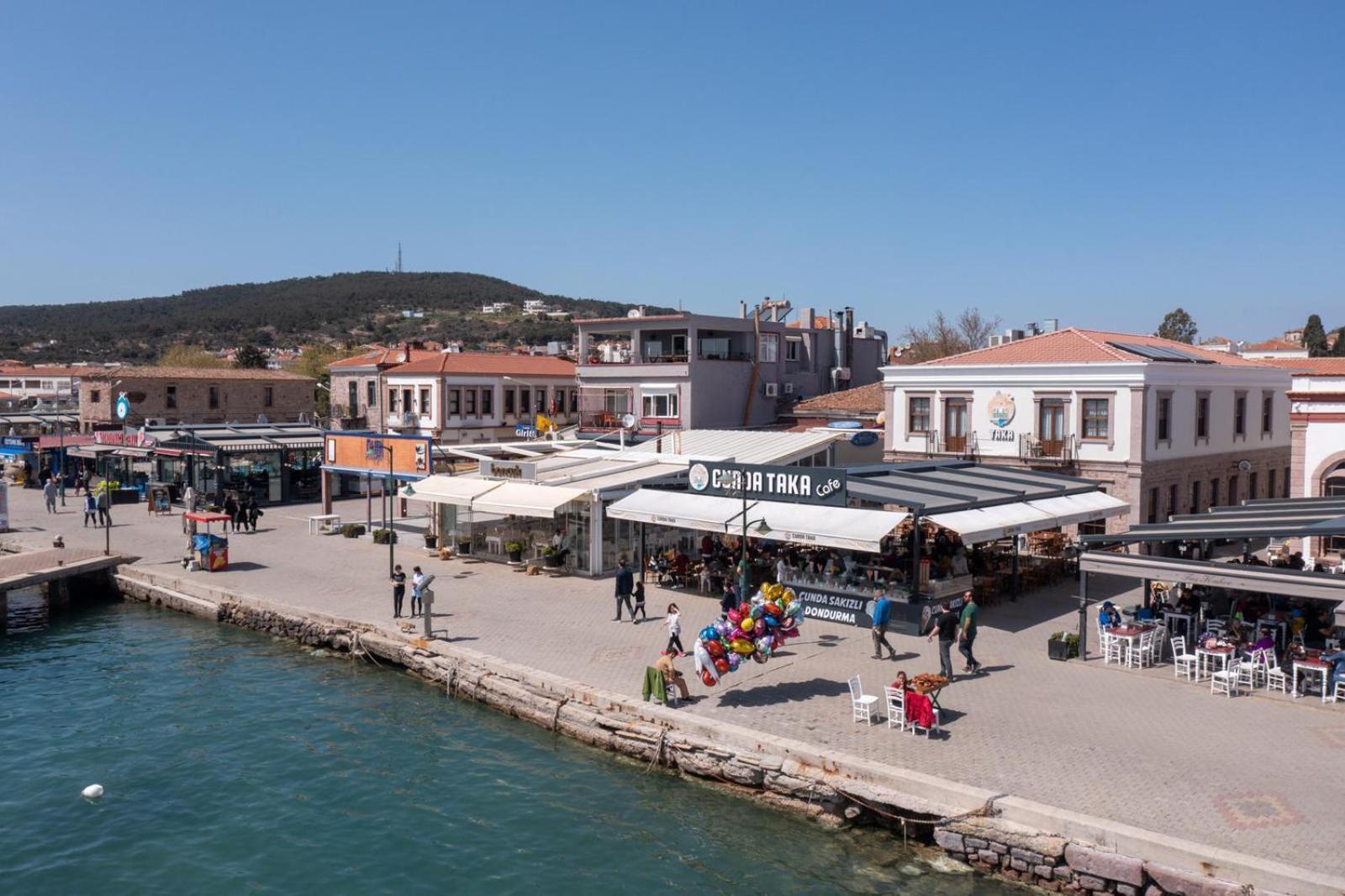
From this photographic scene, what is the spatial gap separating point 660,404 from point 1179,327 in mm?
69059

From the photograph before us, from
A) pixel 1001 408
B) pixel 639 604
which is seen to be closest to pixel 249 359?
pixel 1001 408

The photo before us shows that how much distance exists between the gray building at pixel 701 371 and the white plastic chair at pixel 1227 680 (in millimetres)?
28626

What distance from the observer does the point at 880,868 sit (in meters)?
13.5

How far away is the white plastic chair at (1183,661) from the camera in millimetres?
18734

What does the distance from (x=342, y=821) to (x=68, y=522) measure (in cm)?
3307

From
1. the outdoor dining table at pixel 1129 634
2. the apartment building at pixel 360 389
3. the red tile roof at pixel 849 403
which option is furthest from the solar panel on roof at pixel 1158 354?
the apartment building at pixel 360 389

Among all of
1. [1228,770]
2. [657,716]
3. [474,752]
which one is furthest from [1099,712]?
[474,752]

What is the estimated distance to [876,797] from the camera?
46.8 feet

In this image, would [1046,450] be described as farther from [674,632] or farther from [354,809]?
[354,809]

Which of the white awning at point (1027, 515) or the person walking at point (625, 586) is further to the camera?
the person walking at point (625, 586)

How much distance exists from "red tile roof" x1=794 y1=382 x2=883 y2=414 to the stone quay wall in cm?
2719

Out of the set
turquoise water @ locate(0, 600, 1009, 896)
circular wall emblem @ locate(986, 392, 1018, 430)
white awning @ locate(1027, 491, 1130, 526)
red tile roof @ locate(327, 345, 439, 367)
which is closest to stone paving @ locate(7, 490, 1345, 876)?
turquoise water @ locate(0, 600, 1009, 896)

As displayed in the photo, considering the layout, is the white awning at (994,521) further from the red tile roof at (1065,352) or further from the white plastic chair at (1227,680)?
the red tile roof at (1065,352)

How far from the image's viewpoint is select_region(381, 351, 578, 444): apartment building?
53.9m
